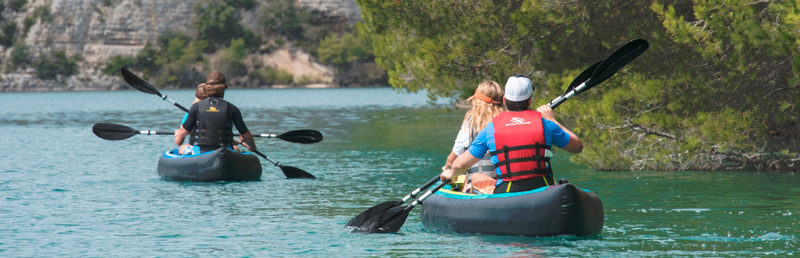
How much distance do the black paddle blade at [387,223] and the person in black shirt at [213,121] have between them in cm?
502

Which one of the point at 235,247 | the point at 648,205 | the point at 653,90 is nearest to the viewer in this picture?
the point at 235,247

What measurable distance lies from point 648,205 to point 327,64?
124 m

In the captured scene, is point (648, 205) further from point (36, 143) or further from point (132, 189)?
point (36, 143)

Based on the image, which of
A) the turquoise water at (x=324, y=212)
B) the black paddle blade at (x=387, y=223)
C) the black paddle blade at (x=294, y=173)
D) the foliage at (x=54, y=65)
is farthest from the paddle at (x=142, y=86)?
the foliage at (x=54, y=65)

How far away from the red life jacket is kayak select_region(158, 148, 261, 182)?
296 inches

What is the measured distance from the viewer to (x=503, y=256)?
9922mm

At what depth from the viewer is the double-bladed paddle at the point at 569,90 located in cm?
1145

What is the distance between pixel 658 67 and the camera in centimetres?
1777

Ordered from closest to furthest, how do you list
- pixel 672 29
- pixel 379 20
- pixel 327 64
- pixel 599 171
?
1. pixel 672 29
2. pixel 599 171
3. pixel 379 20
4. pixel 327 64

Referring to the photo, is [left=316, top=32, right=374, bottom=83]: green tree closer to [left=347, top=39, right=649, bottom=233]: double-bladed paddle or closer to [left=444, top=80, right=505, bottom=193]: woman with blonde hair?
[left=347, top=39, right=649, bottom=233]: double-bladed paddle

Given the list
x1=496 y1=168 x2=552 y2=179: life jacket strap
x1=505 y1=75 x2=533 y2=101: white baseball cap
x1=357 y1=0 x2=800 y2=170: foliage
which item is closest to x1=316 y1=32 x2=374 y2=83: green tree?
x1=357 y1=0 x2=800 y2=170: foliage

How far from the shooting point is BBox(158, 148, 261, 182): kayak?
16906 millimetres

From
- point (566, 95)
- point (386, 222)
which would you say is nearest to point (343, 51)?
point (386, 222)

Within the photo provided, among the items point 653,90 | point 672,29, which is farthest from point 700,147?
point 672,29
